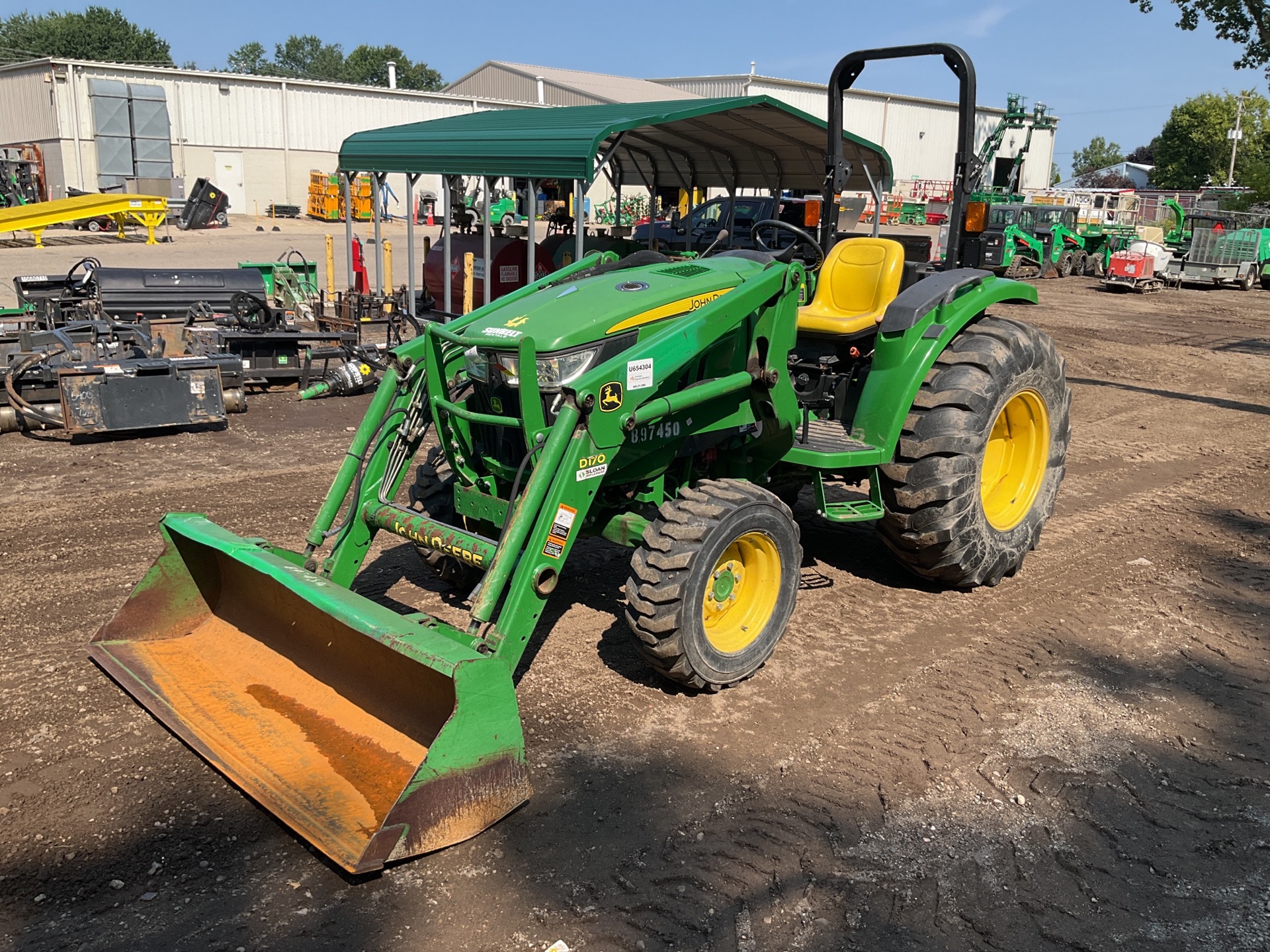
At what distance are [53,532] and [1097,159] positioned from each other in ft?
365

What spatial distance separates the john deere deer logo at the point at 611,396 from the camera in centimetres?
377

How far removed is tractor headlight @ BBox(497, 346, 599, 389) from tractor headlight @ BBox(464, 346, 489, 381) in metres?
0.17

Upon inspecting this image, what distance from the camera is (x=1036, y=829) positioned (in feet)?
11.4

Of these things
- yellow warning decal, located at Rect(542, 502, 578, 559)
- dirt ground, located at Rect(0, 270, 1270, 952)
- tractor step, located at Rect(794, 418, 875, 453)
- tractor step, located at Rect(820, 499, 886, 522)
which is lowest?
dirt ground, located at Rect(0, 270, 1270, 952)

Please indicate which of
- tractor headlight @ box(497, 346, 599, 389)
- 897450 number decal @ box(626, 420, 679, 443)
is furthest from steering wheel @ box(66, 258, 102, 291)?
897450 number decal @ box(626, 420, 679, 443)

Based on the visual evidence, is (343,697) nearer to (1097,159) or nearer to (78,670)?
(78,670)

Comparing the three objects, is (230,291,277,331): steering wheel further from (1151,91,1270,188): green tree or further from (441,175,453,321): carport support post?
(1151,91,1270,188): green tree

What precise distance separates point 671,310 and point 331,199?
33537 millimetres

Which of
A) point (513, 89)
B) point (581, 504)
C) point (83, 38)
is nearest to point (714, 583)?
point (581, 504)

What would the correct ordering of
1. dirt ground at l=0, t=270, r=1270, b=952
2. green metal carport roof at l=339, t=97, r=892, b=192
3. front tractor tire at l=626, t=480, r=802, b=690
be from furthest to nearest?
green metal carport roof at l=339, t=97, r=892, b=192
front tractor tire at l=626, t=480, r=802, b=690
dirt ground at l=0, t=270, r=1270, b=952

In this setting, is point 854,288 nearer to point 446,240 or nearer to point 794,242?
point 794,242

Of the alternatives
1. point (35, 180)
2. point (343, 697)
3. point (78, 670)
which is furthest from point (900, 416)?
point (35, 180)

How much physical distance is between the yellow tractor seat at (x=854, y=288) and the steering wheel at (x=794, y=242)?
83 mm

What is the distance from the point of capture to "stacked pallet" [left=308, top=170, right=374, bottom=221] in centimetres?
3500
